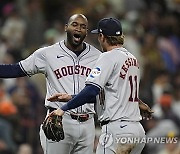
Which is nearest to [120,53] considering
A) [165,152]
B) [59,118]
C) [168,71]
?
[59,118]

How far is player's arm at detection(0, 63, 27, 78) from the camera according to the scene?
8.83m

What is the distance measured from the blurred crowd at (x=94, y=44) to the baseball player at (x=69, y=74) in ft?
9.43

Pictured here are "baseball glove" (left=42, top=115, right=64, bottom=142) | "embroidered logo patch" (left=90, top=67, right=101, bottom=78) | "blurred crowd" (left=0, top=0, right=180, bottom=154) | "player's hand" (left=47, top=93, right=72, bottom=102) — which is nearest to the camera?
"embroidered logo patch" (left=90, top=67, right=101, bottom=78)

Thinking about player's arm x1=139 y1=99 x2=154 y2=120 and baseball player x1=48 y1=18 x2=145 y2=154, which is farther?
player's arm x1=139 y1=99 x2=154 y2=120

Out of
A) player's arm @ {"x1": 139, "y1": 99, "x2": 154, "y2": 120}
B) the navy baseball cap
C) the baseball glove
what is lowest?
the baseball glove

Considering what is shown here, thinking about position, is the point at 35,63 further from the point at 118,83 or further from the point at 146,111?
the point at 146,111

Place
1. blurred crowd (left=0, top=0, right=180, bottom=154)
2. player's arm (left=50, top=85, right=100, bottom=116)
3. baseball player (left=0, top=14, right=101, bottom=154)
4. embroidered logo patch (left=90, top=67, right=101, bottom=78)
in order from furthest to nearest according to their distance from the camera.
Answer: blurred crowd (left=0, top=0, right=180, bottom=154)
baseball player (left=0, top=14, right=101, bottom=154)
embroidered logo patch (left=90, top=67, right=101, bottom=78)
player's arm (left=50, top=85, right=100, bottom=116)

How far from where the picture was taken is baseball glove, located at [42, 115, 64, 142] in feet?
26.8

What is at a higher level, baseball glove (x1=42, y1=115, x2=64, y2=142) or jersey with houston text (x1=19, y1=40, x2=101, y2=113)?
jersey with houston text (x1=19, y1=40, x2=101, y2=113)

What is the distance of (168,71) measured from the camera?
1586cm

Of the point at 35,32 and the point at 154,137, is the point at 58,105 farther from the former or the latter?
the point at 35,32

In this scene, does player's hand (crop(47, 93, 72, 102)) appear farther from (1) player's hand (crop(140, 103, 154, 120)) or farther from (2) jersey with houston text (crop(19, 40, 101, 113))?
(1) player's hand (crop(140, 103, 154, 120))

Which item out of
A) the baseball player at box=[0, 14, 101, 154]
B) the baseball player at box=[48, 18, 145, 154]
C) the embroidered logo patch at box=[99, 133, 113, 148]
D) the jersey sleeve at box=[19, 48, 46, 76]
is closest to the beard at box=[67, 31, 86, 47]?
the baseball player at box=[0, 14, 101, 154]

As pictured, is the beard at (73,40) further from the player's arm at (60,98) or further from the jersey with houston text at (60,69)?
the player's arm at (60,98)
